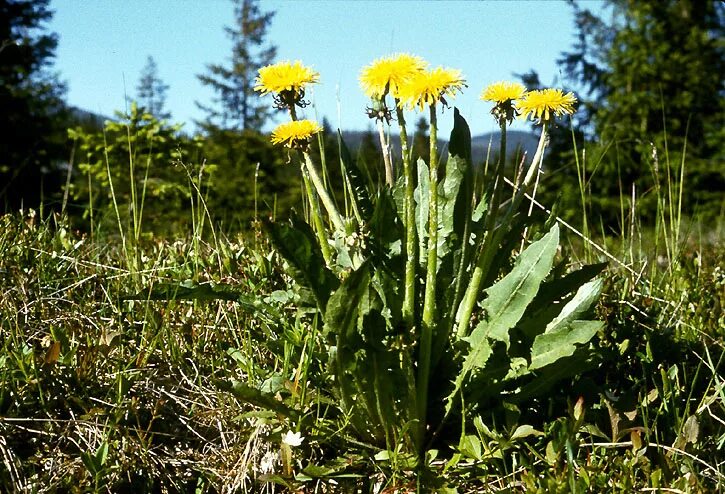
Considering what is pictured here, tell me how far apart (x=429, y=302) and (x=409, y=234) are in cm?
17

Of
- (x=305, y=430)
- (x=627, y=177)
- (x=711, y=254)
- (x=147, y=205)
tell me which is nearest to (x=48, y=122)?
(x=147, y=205)

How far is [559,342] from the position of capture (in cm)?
163

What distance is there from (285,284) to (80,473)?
0.93m

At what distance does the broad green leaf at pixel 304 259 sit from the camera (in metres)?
1.56

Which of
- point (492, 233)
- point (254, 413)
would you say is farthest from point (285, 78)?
point (254, 413)

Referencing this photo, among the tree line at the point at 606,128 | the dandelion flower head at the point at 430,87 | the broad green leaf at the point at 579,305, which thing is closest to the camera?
the dandelion flower head at the point at 430,87

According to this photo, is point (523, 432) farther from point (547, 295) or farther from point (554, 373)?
point (547, 295)

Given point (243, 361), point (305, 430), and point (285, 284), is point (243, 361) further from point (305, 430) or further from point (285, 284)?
point (285, 284)

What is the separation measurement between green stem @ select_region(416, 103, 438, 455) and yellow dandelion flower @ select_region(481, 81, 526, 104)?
0.70ft

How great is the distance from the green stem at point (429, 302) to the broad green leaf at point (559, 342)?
243mm

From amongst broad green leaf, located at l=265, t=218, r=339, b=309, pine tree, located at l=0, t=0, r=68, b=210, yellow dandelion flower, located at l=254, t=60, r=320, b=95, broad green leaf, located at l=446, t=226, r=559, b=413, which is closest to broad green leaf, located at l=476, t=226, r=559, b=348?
broad green leaf, located at l=446, t=226, r=559, b=413

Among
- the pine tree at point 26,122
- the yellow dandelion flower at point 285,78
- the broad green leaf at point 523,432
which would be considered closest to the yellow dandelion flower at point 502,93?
the yellow dandelion flower at point 285,78

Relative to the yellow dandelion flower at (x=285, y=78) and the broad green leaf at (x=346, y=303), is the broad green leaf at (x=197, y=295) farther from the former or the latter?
the yellow dandelion flower at (x=285, y=78)

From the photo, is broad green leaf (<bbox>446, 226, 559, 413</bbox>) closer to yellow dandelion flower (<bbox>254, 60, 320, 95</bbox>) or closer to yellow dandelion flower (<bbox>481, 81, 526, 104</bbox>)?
yellow dandelion flower (<bbox>481, 81, 526, 104</bbox>)
